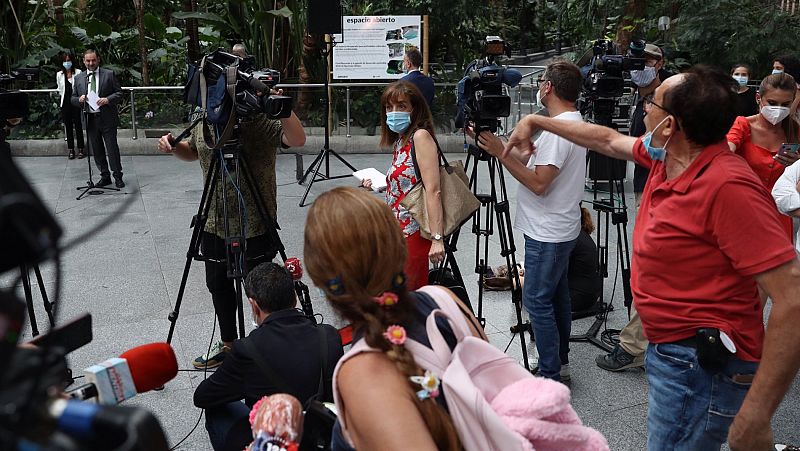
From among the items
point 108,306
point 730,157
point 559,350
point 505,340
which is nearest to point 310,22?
point 108,306

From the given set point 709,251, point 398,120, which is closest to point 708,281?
point 709,251

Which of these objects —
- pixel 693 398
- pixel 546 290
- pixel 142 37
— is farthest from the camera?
pixel 142 37

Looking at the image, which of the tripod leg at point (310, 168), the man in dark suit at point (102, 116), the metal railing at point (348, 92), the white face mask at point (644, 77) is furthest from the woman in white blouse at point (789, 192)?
the man in dark suit at point (102, 116)

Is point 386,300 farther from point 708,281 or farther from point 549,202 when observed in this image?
point 549,202

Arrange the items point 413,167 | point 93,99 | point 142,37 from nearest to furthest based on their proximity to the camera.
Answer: point 413,167 < point 93,99 < point 142,37

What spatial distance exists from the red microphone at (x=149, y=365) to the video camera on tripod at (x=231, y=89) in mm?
2119

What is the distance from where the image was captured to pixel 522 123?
290 cm

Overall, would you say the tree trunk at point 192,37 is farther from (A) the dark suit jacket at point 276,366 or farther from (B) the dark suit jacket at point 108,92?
(A) the dark suit jacket at point 276,366

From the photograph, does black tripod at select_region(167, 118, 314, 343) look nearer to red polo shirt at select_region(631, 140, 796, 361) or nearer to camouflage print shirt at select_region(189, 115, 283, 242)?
camouflage print shirt at select_region(189, 115, 283, 242)

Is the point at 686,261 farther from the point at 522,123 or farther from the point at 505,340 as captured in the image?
the point at 505,340

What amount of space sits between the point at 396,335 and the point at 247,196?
9.00 ft

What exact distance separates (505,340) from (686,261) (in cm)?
285

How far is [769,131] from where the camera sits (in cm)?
428

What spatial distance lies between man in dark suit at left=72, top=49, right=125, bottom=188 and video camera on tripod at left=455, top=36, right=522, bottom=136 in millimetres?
6783
